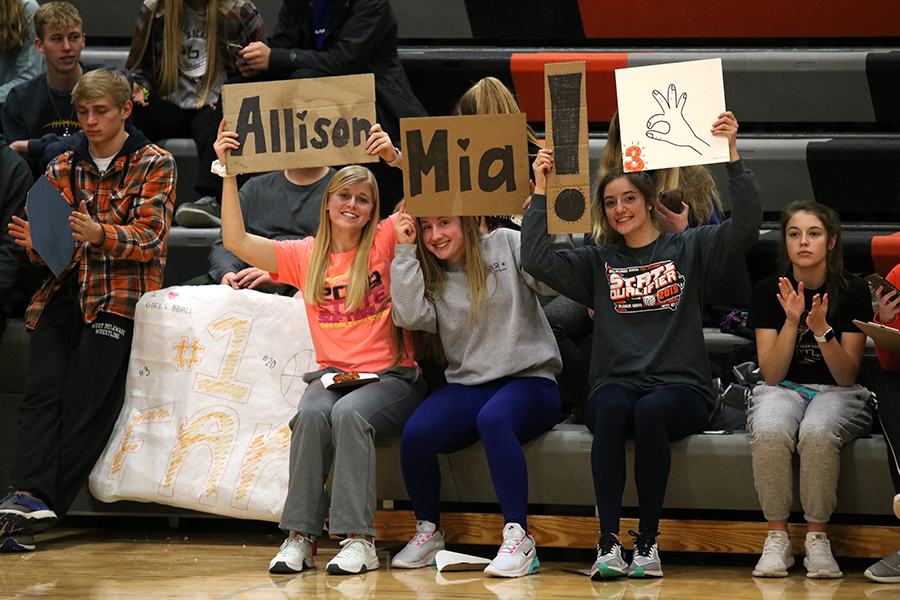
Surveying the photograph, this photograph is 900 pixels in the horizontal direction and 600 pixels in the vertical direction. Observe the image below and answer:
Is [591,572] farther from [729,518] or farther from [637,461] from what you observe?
[729,518]

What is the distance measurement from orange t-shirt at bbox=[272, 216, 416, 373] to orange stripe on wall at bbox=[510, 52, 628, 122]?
1.39 m

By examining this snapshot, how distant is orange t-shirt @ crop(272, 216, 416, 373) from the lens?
9.19 ft

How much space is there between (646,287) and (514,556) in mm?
754

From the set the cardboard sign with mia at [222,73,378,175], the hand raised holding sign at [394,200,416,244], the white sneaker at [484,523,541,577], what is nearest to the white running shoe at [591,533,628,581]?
the white sneaker at [484,523,541,577]

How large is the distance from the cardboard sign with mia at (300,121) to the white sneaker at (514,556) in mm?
1026

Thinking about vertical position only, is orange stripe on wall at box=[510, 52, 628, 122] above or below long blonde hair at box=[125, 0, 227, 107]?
below

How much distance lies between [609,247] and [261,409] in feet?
3.54

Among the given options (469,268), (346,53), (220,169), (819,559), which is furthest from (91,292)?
(819,559)

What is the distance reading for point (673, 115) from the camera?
2.58m

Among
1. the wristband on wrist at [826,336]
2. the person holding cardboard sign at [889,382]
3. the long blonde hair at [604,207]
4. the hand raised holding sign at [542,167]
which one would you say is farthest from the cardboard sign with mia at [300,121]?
the person holding cardboard sign at [889,382]

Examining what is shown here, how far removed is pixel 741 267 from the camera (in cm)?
329

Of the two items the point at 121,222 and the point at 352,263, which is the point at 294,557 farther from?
the point at 121,222

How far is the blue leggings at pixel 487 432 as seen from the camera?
2527 millimetres

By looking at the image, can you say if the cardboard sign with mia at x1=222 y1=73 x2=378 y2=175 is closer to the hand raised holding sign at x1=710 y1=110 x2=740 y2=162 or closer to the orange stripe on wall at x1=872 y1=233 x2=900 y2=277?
the hand raised holding sign at x1=710 y1=110 x2=740 y2=162
